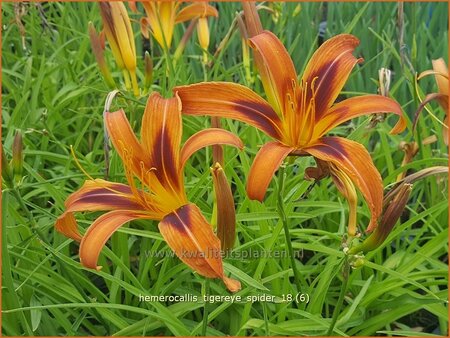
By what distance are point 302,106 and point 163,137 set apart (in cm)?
16

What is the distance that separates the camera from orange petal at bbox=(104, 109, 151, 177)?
0.70 meters

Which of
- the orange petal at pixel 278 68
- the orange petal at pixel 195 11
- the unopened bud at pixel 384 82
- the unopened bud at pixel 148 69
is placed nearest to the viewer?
the orange petal at pixel 278 68

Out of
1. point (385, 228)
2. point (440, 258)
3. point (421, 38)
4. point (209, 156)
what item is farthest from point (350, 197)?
point (421, 38)

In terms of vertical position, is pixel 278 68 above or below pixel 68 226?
above

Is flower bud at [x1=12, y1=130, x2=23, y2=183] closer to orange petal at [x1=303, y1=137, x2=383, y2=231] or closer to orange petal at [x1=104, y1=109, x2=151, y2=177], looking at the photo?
orange petal at [x1=104, y1=109, x2=151, y2=177]

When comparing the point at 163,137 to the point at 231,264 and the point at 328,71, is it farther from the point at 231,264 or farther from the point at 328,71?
the point at 231,264

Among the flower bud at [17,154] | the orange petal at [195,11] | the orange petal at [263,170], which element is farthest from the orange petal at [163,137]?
the orange petal at [195,11]

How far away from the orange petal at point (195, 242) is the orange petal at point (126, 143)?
3.1 inches

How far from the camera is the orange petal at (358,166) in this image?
614 mm

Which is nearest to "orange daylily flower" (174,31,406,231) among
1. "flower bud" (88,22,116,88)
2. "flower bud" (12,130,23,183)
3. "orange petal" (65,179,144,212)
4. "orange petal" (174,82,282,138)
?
"orange petal" (174,82,282,138)

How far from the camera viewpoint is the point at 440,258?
1214 millimetres

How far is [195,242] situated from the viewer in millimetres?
619

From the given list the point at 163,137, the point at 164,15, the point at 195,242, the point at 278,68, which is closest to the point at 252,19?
the point at 278,68

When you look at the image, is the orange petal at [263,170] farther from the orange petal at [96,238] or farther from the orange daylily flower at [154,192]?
the orange petal at [96,238]
